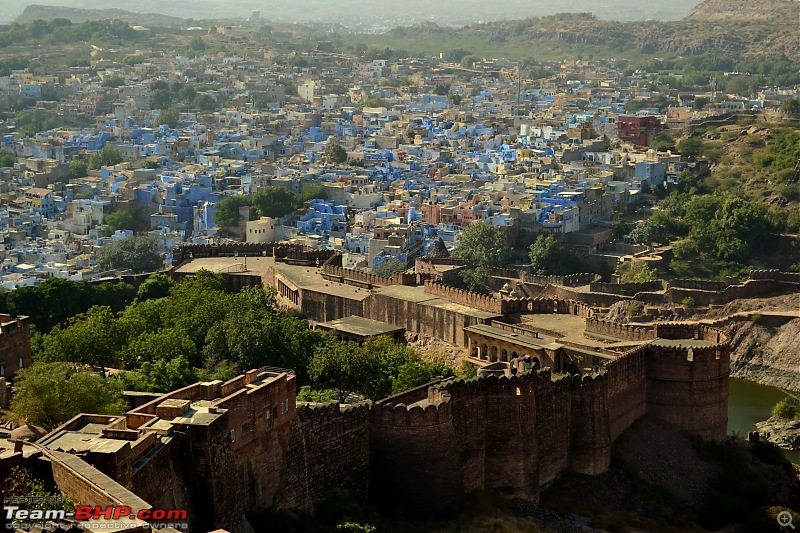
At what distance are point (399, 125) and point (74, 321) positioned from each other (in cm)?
4132

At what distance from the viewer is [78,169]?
5281 cm

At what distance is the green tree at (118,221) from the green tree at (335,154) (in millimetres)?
10932

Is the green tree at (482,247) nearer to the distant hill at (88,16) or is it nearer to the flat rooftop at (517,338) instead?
the flat rooftop at (517,338)

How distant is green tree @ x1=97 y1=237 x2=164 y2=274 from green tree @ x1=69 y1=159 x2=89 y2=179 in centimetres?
1463

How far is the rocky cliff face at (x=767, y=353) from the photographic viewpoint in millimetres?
29094

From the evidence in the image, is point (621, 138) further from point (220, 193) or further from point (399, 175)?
point (220, 193)

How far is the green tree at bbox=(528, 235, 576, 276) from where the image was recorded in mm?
36188

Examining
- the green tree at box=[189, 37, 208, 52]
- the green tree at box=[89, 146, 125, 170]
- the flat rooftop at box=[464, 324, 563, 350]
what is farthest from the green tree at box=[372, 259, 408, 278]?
the green tree at box=[189, 37, 208, 52]

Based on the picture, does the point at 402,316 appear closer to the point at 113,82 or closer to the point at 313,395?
the point at 313,395

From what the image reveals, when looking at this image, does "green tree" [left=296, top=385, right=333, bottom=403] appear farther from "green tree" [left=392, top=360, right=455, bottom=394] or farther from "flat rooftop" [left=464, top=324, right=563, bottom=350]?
"flat rooftop" [left=464, top=324, right=563, bottom=350]

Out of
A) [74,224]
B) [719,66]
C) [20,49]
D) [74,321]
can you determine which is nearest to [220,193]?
[74,224]

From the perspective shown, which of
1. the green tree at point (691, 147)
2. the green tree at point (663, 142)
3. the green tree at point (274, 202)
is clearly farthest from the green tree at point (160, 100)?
the green tree at point (691, 147)

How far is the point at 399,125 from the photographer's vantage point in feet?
208

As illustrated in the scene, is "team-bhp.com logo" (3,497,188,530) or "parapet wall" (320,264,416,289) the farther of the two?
"parapet wall" (320,264,416,289)
